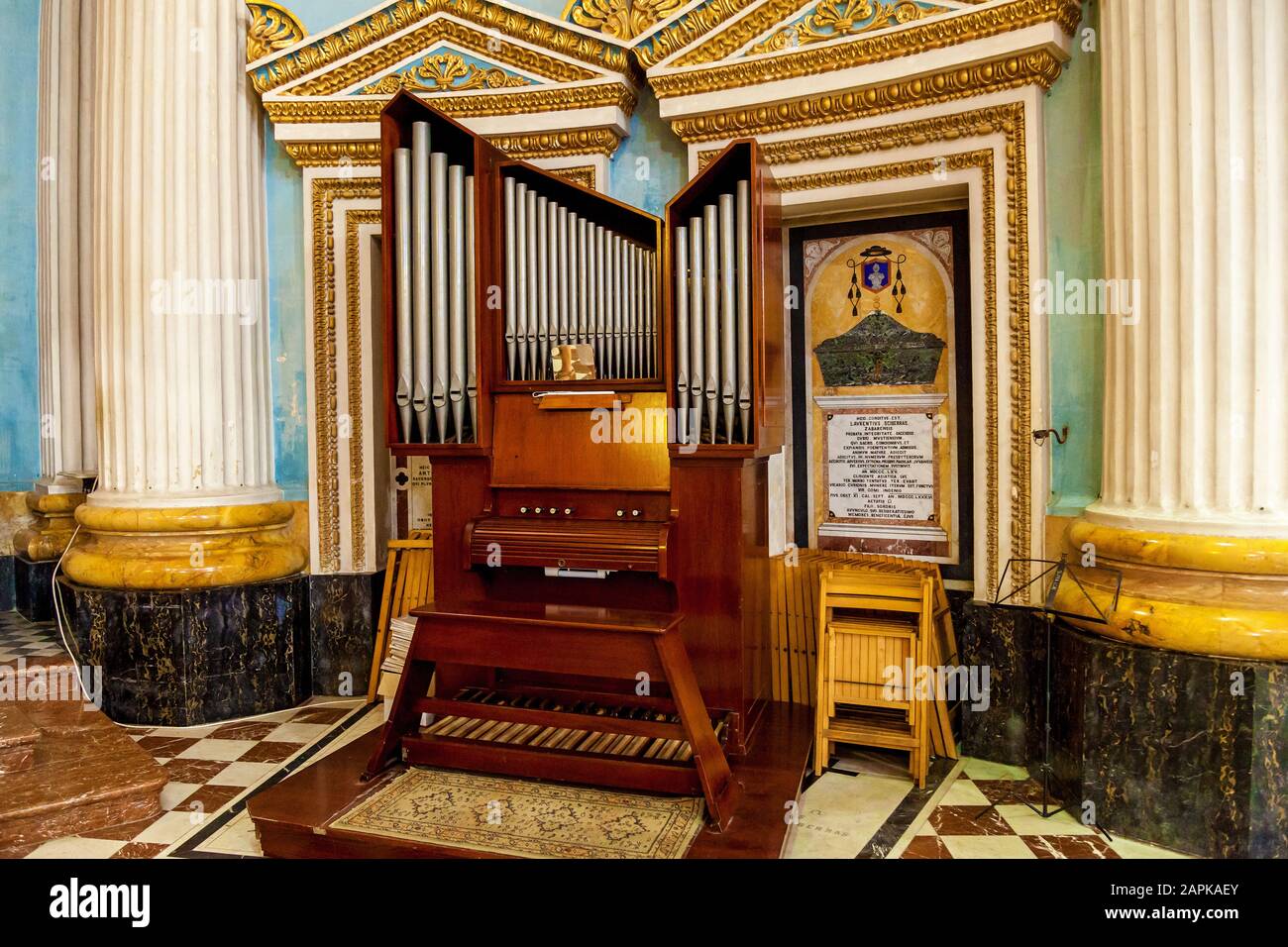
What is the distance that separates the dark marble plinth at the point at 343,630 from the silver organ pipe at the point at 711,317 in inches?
100

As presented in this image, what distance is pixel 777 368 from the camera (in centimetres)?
418

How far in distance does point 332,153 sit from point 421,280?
153 centimetres

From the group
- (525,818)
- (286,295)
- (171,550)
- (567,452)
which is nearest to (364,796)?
(525,818)

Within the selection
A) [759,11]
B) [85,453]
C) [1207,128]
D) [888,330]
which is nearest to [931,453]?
[888,330]

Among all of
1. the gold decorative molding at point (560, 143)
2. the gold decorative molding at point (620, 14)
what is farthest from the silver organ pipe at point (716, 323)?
the gold decorative molding at point (620, 14)

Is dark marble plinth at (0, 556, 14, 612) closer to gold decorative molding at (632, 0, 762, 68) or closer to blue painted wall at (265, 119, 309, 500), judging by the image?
blue painted wall at (265, 119, 309, 500)

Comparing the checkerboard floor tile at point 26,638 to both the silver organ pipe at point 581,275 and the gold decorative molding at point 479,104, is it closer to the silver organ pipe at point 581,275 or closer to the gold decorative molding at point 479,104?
the gold decorative molding at point 479,104

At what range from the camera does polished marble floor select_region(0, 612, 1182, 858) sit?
10.6 ft

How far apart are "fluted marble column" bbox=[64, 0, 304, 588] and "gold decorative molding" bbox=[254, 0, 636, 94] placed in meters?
0.40

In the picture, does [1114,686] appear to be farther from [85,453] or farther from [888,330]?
[85,453]

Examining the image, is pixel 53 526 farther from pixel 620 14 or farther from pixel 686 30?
pixel 686 30

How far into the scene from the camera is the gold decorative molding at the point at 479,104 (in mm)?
4680

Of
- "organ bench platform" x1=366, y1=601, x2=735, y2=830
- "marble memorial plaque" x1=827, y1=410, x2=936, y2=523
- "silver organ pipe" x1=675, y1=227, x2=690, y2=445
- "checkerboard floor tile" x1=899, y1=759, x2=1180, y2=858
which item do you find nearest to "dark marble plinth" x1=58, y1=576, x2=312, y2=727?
"organ bench platform" x1=366, y1=601, x2=735, y2=830

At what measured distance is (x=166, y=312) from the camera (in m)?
4.73
